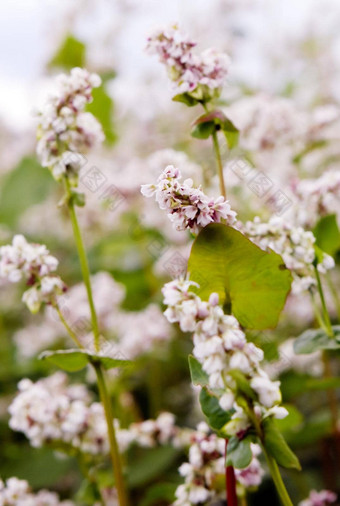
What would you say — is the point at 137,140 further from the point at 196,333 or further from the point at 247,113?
the point at 196,333

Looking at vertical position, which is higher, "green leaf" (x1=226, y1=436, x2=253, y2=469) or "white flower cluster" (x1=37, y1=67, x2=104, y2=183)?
"white flower cluster" (x1=37, y1=67, x2=104, y2=183)

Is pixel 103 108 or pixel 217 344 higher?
pixel 103 108

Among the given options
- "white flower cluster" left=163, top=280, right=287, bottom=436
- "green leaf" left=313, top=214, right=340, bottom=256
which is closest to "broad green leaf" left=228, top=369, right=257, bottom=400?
→ "white flower cluster" left=163, top=280, right=287, bottom=436

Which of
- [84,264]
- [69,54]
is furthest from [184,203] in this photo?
[69,54]

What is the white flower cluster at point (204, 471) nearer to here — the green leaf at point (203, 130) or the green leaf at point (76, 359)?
the green leaf at point (76, 359)

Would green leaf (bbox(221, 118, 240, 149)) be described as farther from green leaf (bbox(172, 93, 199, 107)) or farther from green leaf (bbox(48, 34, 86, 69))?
green leaf (bbox(48, 34, 86, 69))

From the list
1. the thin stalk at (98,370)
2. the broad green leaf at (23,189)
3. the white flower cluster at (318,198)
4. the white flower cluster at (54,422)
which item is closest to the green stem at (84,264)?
the thin stalk at (98,370)

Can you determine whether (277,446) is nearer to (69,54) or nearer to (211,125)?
(211,125)
